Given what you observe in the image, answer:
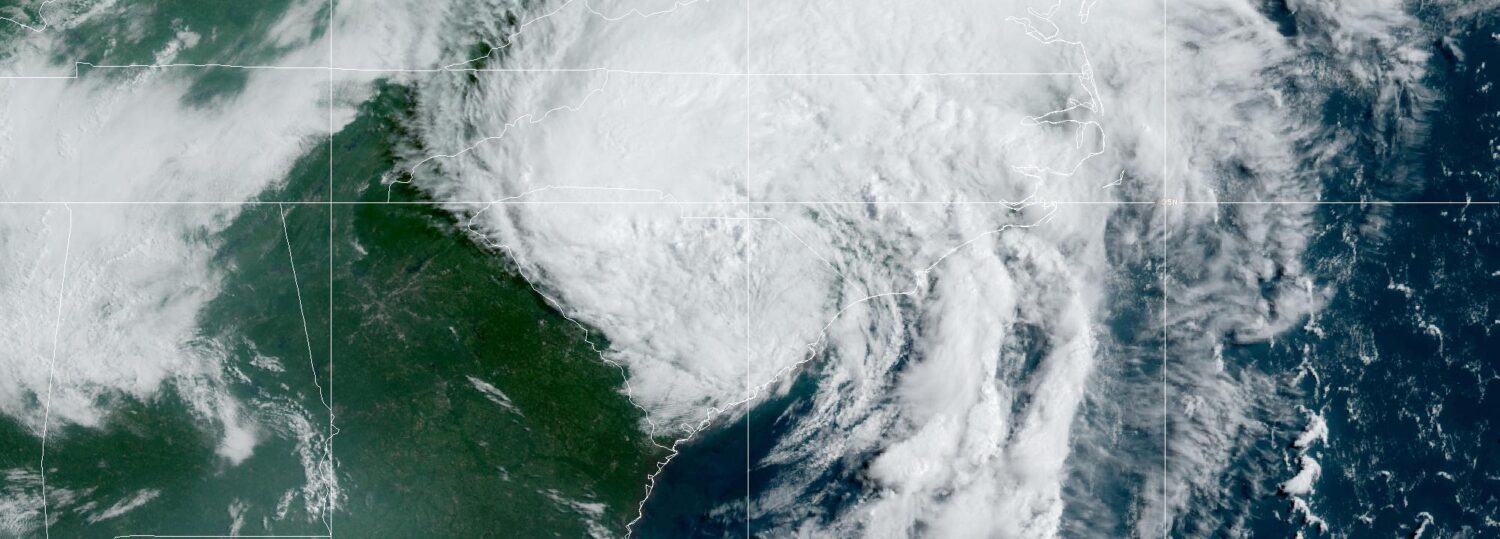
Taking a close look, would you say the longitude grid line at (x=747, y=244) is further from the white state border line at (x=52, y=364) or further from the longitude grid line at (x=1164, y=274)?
the white state border line at (x=52, y=364)

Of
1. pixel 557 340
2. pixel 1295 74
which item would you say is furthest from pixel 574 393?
pixel 1295 74

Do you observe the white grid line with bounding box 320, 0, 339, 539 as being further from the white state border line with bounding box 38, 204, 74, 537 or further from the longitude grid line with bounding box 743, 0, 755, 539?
the longitude grid line with bounding box 743, 0, 755, 539

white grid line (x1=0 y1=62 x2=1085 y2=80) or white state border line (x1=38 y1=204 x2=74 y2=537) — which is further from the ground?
white grid line (x1=0 y1=62 x2=1085 y2=80)

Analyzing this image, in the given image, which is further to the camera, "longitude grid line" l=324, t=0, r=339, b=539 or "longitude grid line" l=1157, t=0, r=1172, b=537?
"longitude grid line" l=324, t=0, r=339, b=539

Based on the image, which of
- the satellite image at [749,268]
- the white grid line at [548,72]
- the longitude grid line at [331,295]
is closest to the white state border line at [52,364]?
the satellite image at [749,268]

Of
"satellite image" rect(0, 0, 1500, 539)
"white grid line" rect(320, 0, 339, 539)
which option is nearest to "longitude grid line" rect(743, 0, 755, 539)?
"satellite image" rect(0, 0, 1500, 539)

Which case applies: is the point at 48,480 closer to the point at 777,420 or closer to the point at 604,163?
Answer: the point at 604,163

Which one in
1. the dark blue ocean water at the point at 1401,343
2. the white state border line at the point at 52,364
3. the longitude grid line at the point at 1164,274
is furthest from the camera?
the white state border line at the point at 52,364

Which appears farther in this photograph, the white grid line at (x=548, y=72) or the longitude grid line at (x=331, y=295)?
the longitude grid line at (x=331, y=295)
